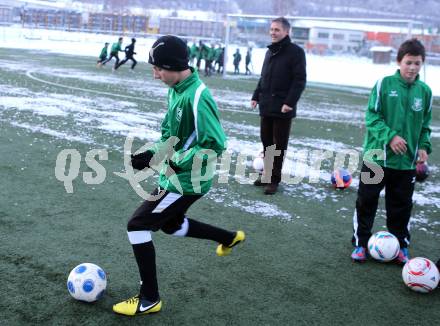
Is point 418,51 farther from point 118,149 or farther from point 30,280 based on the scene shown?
point 118,149

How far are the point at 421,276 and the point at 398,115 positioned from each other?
4.06 ft

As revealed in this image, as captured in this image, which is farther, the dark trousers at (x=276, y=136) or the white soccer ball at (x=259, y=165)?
the white soccer ball at (x=259, y=165)

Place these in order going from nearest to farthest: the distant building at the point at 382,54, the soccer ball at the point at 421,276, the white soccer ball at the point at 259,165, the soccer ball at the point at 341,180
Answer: the soccer ball at the point at 421,276
the soccer ball at the point at 341,180
the white soccer ball at the point at 259,165
the distant building at the point at 382,54

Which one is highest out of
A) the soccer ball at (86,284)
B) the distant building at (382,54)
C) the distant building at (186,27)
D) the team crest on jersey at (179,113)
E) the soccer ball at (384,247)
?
the distant building at (186,27)

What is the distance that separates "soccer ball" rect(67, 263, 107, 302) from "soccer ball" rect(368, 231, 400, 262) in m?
2.26

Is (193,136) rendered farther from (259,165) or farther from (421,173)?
(421,173)

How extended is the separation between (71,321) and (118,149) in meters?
5.49

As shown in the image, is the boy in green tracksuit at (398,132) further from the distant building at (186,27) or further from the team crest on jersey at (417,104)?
the distant building at (186,27)

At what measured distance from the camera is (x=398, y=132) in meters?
4.30

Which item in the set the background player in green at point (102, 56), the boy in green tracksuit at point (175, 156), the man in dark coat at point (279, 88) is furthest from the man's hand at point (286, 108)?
the background player in green at point (102, 56)

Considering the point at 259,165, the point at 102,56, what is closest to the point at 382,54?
the point at 102,56

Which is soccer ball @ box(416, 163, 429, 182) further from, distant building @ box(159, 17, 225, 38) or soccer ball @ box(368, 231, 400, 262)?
distant building @ box(159, 17, 225, 38)

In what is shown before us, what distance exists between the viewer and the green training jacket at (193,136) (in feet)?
10.8

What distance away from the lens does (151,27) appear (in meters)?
81.1
